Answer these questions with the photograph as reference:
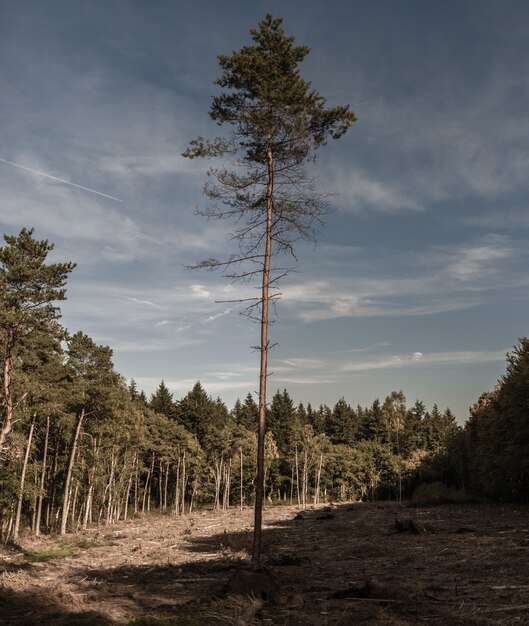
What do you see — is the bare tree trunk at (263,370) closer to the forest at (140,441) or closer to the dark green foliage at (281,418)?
the forest at (140,441)

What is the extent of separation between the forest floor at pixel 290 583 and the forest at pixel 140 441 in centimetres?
928

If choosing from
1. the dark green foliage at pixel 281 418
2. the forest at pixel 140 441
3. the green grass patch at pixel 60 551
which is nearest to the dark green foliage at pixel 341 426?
the forest at pixel 140 441

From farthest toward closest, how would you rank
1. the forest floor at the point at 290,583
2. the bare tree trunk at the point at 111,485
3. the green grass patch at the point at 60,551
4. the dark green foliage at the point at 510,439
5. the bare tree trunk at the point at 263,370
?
1. the bare tree trunk at the point at 111,485
2. the dark green foliage at the point at 510,439
3. the green grass patch at the point at 60,551
4. the bare tree trunk at the point at 263,370
5. the forest floor at the point at 290,583

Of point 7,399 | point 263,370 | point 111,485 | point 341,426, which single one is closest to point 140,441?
point 111,485

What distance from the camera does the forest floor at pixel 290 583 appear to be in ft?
32.4

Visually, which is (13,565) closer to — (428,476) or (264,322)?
(264,322)

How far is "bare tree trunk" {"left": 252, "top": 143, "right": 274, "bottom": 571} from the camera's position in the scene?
13828 mm

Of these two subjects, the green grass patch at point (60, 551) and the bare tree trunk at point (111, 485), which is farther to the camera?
the bare tree trunk at point (111, 485)

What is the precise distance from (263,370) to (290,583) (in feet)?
20.6

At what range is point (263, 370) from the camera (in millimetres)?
15109

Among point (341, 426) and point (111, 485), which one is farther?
point (341, 426)

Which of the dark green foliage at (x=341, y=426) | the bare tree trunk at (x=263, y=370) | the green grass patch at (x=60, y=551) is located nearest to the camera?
the bare tree trunk at (x=263, y=370)

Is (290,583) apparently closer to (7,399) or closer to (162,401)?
(7,399)

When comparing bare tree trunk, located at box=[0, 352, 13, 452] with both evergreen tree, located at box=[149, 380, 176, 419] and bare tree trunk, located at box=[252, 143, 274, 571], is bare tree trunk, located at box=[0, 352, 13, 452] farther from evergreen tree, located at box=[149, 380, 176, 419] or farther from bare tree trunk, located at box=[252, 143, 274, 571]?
evergreen tree, located at box=[149, 380, 176, 419]
